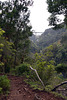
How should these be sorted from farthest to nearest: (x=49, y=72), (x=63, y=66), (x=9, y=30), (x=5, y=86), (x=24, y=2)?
(x=24, y=2), (x=9, y=30), (x=63, y=66), (x=49, y=72), (x=5, y=86)

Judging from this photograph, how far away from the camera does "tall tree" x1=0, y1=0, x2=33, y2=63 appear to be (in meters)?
11.1

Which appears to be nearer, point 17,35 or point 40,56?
point 40,56

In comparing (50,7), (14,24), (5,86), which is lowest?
(5,86)

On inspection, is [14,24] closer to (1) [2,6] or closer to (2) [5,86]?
(1) [2,6]

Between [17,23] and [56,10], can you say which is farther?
[17,23]

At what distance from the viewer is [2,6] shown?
11.3 m

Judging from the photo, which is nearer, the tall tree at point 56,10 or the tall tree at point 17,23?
the tall tree at point 56,10

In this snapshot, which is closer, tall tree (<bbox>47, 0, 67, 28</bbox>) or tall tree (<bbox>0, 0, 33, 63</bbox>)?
tall tree (<bbox>47, 0, 67, 28</bbox>)

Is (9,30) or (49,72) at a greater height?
(9,30)

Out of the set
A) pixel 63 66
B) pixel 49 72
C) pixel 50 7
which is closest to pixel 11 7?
pixel 50 7

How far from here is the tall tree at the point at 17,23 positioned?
11.1m

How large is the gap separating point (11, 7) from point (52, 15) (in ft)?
21.0

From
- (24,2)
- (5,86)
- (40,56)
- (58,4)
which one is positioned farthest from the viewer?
(24,2)

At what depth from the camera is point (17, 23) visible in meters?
12.4
